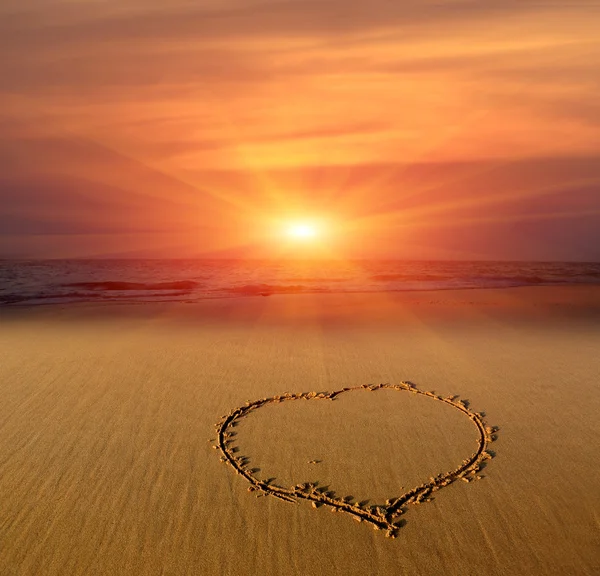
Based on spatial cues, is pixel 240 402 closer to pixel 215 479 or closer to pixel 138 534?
pixel 215 479

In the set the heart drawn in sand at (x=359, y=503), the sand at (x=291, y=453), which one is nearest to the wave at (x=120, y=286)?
the sand at (x=291, y=453)

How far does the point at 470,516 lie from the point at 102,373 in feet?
21.8

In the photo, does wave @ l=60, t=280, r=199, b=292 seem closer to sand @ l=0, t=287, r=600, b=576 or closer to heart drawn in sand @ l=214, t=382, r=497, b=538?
sand @ l=0, t=287, r=600, b=576

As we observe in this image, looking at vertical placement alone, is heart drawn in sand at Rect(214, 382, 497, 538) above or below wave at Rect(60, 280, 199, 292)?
above

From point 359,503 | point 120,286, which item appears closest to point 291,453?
point 359,503

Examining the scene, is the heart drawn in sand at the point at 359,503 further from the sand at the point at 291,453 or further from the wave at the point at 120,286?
the wave at the point at 120,286

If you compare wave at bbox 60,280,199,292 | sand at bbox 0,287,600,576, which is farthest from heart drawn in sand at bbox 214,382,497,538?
wave at bbox 60,280,199,292

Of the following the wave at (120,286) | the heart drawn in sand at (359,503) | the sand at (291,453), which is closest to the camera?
the sand at (291,453)

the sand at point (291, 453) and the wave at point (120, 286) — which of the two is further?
the wave at point (120, 286)

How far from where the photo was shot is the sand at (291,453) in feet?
14.3

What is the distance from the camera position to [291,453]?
5.92 meters

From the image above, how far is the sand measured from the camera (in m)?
4.37

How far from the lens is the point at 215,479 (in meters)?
5.39

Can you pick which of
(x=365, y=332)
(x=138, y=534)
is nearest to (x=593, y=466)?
(x=138, y=534)
